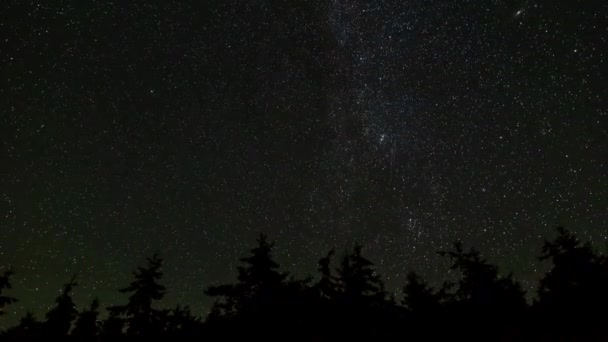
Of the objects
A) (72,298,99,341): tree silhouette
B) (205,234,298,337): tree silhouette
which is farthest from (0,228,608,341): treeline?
(72,298,99,341): tree silhouette

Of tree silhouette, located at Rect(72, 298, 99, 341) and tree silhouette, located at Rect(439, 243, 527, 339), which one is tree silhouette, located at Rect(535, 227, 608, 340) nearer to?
tree silhouette, located at Rect(439, 243, 527, 339)

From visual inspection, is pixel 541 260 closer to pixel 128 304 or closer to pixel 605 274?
pixel 605 274

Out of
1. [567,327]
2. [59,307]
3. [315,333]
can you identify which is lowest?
[315,333]

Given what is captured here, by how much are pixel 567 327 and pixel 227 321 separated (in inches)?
524

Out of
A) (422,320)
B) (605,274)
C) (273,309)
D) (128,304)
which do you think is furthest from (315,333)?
(605,274)

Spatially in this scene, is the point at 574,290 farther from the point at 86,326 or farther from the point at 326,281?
the point at 86,326

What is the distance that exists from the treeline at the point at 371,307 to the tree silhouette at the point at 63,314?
556cm

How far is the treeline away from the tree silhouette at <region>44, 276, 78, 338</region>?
556cm

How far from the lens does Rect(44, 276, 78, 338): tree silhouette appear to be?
22.8m

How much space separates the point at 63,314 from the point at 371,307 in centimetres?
1876

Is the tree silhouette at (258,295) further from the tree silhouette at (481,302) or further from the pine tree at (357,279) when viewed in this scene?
the tree silhouette at (481,302)

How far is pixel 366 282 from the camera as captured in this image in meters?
14.9

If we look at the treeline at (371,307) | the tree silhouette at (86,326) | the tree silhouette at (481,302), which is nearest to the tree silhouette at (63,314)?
the tree silhouette at (86,326)

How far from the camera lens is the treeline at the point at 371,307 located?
1269cm
